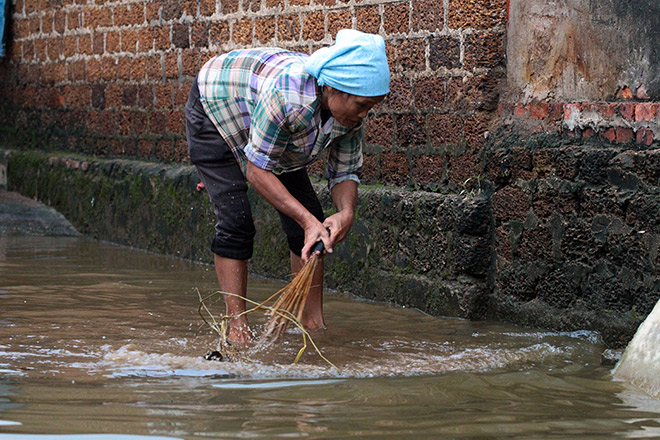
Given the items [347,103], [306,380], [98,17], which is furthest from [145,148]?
[306,380]

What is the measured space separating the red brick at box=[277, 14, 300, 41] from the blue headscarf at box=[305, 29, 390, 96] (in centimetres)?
262

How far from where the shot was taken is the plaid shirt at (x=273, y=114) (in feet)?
13.1

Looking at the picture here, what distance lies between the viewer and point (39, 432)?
9.77ft

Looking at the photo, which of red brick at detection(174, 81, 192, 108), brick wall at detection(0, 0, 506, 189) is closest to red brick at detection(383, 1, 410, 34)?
brick wall at detection(0, 0, 506, 189)

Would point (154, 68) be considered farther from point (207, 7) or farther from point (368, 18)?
point (368, 18)

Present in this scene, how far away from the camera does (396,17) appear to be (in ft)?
18.9

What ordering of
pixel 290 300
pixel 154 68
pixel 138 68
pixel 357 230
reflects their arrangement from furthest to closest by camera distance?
pixel 138 68, pixel 154 68, pixel 357 230, pixel 290 300

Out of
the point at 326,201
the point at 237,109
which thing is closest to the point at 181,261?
the point at 326,201

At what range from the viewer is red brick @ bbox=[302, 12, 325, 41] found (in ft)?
20.7

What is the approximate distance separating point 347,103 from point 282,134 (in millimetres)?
293

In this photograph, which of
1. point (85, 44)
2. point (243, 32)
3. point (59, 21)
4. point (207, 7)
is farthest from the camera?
point (59, 21)

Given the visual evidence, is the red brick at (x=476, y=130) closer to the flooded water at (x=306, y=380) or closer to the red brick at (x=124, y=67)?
the flooded water at (x=306, y=380)

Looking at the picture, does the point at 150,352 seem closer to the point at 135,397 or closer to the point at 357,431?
the point at 135,397

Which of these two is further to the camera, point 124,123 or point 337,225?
point 124,123
